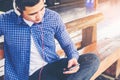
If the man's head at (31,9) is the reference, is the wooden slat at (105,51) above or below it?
below

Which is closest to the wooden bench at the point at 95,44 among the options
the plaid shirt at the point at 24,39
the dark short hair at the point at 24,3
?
the plaid shirt at the point at 24,39

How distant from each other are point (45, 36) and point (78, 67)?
0.52 metres

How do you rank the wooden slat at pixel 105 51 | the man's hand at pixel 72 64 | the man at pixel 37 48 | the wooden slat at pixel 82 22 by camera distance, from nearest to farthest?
1. the man at pixel 37 48
2. the man's hand at pixel 72 64
3. the wooden slat at pixel 82 22
4. the wooden slat at pixel 105 51

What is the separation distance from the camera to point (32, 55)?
9.40ft

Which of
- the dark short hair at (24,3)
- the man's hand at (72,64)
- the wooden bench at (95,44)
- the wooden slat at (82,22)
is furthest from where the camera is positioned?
the wooden bench at (95,44)

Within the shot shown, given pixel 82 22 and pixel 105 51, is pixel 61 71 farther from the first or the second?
pixel 105 51

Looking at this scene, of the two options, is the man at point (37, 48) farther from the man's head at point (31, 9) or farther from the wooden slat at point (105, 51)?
the wooden slat at point (105, 51)

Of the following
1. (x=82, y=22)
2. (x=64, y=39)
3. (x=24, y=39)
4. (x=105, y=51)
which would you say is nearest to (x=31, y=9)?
(x=24, y=39)

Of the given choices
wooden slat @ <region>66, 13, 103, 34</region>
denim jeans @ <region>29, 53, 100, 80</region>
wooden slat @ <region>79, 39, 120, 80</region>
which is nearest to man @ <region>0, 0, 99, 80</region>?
denim jeans @ <region>29, 53, 100, 80</region>

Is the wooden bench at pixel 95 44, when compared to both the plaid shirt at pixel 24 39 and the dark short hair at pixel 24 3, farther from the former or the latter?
the dark short hair at pixel 24 3

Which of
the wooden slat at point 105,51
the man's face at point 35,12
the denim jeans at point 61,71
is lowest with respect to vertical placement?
the wooden slat at point 105,51

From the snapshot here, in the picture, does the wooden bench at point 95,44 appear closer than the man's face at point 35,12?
No

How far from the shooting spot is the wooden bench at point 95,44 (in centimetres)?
400

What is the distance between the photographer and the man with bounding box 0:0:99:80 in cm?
270
